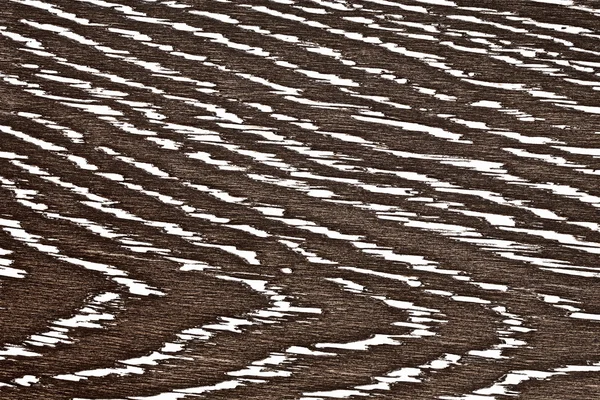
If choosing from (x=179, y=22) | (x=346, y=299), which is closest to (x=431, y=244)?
(x=346, y=299)

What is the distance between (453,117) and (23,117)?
23 cm

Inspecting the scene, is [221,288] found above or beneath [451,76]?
beneath

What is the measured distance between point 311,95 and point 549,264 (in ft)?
0.49

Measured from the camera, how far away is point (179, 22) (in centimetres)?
52

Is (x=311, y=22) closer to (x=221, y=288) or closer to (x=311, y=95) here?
(x=311, y=95)

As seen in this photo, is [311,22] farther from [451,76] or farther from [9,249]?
[9,249]

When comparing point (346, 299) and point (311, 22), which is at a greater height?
point (311, 22)

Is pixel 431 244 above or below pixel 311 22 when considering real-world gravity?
below

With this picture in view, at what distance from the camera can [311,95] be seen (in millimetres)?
502

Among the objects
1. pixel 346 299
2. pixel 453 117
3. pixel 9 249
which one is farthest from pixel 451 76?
pixel 9 249

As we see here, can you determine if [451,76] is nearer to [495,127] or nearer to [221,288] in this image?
[495,127]

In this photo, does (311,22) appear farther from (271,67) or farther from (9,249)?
(9,249)

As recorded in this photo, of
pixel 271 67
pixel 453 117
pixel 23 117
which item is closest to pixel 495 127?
pixel 453 117

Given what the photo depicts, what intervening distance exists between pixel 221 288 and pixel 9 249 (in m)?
0.11
